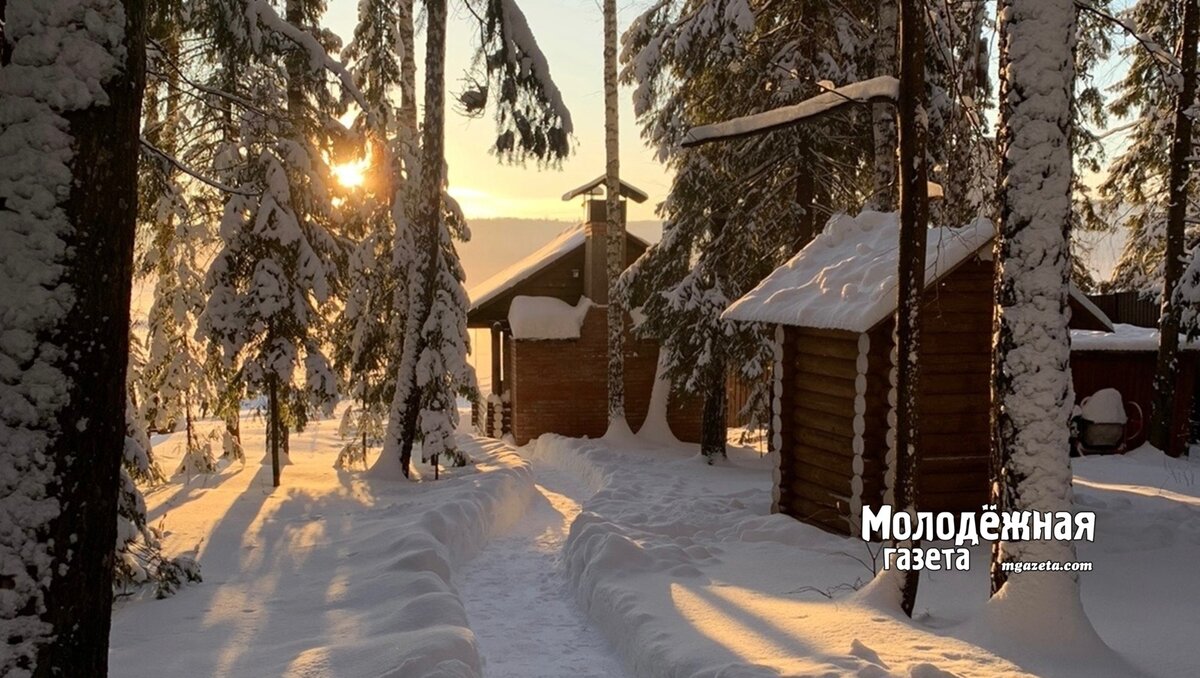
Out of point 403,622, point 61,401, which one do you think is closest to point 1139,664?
point 403,622

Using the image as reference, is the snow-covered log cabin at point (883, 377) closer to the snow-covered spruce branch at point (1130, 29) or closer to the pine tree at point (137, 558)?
the snow-covered spruce branch at point (1130, 29)

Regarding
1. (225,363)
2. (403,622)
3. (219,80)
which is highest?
(219,80)

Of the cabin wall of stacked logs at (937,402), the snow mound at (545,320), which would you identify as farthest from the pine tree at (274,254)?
the cabin wall of stacked logs at (937,402)

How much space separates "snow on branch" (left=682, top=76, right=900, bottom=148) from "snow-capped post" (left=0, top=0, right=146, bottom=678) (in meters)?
5.44

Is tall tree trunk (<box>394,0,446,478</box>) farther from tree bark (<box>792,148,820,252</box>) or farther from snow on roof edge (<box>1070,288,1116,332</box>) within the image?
snow on roof edge (<box>1070,288,1116,332</box>)

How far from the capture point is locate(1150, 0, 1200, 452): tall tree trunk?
15.1m

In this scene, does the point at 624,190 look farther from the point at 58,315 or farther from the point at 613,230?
the point at 58,315

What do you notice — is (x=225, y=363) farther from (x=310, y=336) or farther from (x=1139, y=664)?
(x=1139, y=664)

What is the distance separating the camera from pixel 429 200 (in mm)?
14688

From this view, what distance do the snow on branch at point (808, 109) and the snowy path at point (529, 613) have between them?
4835 millimetres

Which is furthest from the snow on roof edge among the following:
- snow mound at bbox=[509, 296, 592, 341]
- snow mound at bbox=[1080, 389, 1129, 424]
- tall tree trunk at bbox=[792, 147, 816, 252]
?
snow mound at bbox=[509, 296, 592, 341]

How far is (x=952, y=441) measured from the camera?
10.4 m

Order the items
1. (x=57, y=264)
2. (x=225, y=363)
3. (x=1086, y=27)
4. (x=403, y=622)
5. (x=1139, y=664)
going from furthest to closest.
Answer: (x=225, y=363) < (x=1086, y=27) < (x=403, y=622) < (x=1139, y=664) < (x=57, y=264)

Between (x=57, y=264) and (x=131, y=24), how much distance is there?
1102 millimetres
